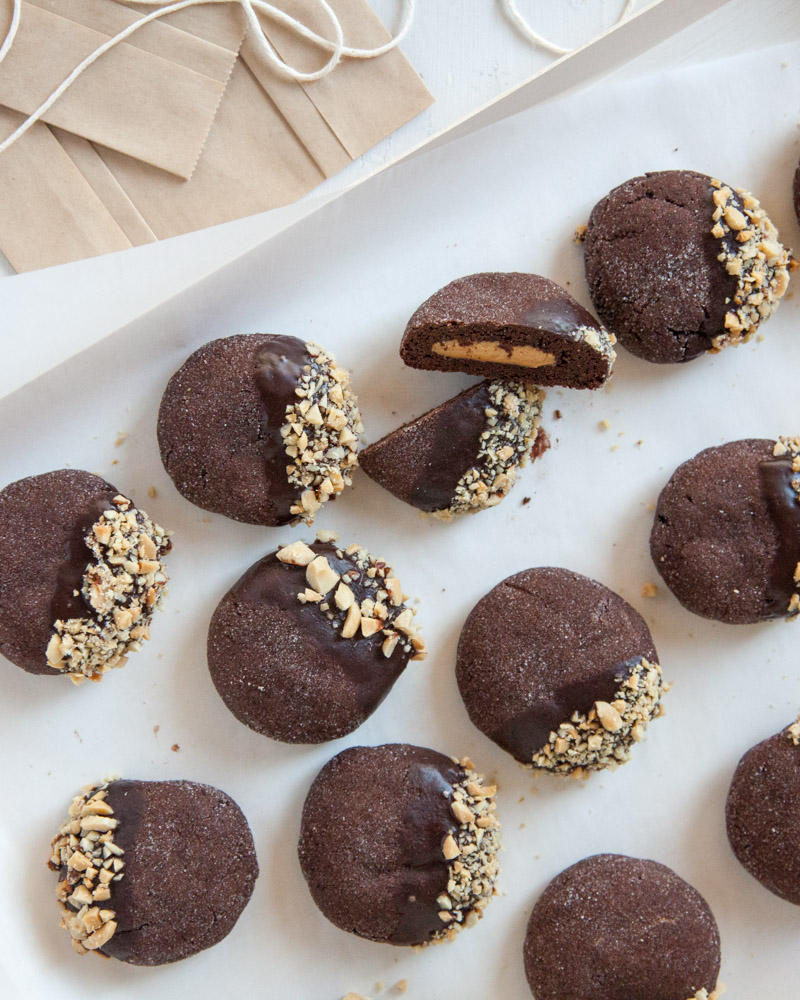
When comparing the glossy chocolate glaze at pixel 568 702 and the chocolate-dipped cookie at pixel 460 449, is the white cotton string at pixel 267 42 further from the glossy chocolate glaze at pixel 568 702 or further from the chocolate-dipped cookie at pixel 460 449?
the glossy chocolate glaze at pixel 568 702

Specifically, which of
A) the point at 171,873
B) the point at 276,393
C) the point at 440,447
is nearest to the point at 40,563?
the point at 276,393

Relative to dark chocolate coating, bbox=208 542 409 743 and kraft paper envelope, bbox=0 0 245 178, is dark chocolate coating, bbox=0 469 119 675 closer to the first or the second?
dark chocolate coating, bbox=208 542 409 743

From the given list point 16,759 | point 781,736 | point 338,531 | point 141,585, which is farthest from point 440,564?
point 16,759

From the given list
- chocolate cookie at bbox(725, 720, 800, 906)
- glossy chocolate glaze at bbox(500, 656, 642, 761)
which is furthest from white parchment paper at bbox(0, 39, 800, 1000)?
glossy chocolate glaze at bbox(500, 656, 642, 761)

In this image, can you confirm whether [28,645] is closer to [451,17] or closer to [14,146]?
[14,146]

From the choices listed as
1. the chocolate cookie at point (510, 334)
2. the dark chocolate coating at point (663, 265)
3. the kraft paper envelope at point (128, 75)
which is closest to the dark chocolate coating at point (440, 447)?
the chocolate cookie at point (510, 334)
